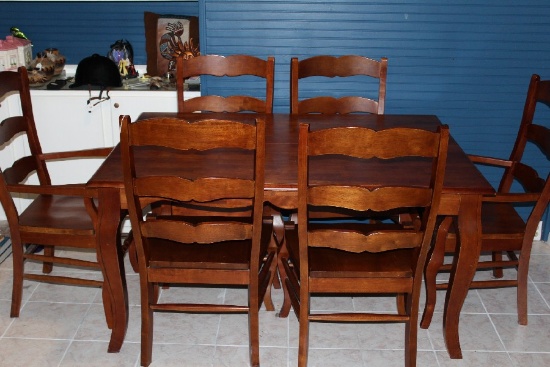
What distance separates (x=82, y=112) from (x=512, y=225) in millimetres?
2257

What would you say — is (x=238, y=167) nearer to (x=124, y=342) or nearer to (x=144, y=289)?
(x=144, y=289)

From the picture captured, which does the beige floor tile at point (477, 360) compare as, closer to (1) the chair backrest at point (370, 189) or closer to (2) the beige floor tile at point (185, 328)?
(1) the chair backrest at point (370, 189)

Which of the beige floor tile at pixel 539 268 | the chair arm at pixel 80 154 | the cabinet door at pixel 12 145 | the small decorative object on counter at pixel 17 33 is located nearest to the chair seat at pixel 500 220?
the beige floor tile at pixel 539 268

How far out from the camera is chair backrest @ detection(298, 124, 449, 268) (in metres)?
2.24

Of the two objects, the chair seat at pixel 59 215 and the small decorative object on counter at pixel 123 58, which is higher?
the small decorative object on counter at pixel 123 58

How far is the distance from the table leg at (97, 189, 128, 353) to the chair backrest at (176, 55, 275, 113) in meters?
0.92

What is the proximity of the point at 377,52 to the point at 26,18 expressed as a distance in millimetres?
2105

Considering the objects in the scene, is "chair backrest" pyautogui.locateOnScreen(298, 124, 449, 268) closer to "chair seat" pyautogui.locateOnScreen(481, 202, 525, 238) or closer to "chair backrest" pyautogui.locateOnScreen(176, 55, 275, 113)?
"chair seat" pyautogui.locateOnScreen(481, 202, 525, 238)

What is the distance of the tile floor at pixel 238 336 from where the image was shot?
2.82 meters

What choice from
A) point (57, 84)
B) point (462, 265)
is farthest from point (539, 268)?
point (57, 84)

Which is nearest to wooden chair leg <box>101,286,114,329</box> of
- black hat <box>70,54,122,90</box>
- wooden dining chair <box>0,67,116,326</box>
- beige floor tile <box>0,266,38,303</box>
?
wooden dining chair <box>0,67,116,326</box>

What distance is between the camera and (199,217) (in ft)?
9.69

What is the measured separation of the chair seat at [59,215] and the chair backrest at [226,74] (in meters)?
0.69

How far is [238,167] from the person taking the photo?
270 centimetres
